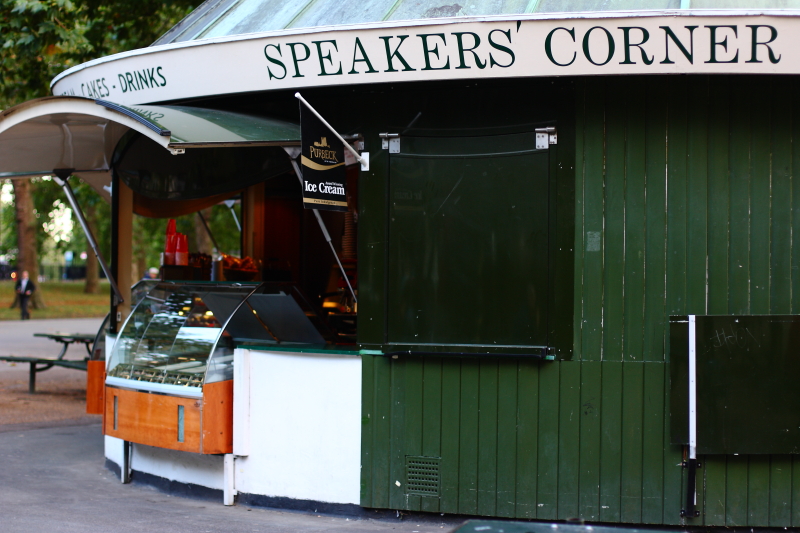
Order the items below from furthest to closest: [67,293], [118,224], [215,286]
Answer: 1. [67,293]
2. [118,224]
3. [215,286]

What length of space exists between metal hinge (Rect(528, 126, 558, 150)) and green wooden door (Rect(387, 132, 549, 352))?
0.05 m

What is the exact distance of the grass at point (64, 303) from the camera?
30125 mm

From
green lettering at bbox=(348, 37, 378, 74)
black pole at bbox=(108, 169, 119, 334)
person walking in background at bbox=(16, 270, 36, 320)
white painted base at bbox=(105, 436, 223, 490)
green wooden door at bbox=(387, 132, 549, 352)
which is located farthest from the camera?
person walking in background at bbox=(16, 270, 36, 320)

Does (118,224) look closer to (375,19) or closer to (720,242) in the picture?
(375,19)

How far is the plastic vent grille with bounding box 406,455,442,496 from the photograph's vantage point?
613cm

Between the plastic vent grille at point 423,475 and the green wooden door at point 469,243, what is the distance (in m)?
0.86

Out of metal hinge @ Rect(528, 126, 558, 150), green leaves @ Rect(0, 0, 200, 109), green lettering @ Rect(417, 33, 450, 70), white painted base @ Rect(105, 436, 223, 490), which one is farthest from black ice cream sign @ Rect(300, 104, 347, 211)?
green leaves @ Rect(0, 0, 200, 109)

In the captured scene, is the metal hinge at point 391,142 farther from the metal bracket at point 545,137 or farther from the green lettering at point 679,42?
the green lettering at point 679,42

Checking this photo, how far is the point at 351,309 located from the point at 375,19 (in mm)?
2891

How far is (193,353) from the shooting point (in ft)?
22.2

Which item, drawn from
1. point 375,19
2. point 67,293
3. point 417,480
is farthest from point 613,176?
point 67,293

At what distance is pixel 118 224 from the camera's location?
342 inches

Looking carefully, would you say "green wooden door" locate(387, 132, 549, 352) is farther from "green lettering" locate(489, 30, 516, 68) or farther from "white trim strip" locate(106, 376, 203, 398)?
"white trim strip" locate(106, 376, 203, 398)

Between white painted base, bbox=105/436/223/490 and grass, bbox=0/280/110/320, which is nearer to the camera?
white painted base, bbox=105/436/223/490
